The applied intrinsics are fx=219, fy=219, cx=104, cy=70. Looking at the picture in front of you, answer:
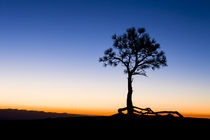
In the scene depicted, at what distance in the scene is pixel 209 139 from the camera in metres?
7.02

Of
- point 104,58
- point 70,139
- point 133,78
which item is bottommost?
point 70,139

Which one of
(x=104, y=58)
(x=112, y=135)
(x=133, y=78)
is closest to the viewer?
(x=112, y=135)

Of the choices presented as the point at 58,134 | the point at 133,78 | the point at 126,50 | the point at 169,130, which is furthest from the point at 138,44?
the point at 58,134

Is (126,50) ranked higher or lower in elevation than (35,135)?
higher

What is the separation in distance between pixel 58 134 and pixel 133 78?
15424mm

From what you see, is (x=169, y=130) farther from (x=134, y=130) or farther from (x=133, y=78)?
(x=133, y=78)

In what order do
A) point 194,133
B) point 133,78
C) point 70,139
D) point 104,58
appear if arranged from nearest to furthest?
point 70,139 < point 194,133 < point 133,78 < point 104,58

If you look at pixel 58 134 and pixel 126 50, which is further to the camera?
pixel 126 50

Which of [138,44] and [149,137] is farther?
[138,44]

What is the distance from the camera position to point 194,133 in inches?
317

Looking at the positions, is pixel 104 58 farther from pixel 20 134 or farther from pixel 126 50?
pixel 20 134

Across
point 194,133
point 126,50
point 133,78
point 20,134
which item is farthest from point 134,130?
point 126,50

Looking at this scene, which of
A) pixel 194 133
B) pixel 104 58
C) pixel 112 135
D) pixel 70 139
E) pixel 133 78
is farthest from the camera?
pixel 104 58

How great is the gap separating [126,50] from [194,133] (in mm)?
16105
